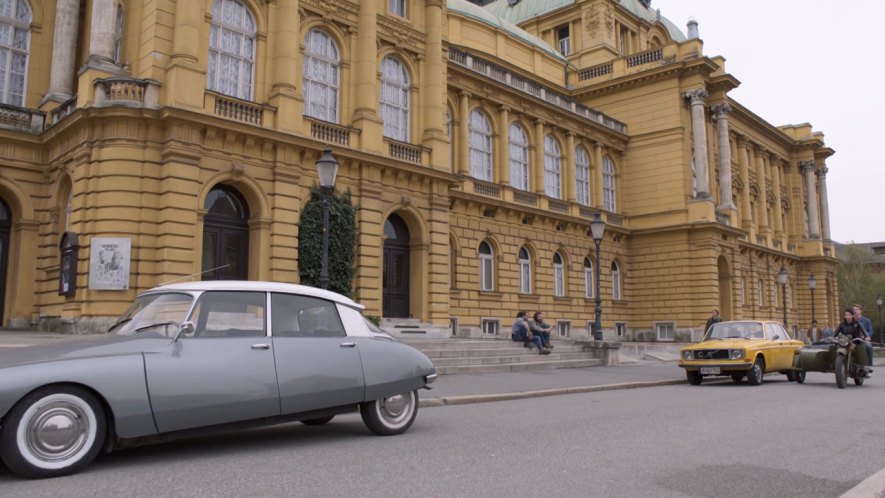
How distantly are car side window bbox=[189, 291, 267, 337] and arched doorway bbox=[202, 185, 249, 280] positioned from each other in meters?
13.2

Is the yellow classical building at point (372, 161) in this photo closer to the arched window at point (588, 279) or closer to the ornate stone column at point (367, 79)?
the ornate stone column at point (367, 79)

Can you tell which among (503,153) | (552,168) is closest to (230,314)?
(503,153)

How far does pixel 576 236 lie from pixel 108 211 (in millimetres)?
24221

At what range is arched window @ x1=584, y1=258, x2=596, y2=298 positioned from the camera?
37.2 m

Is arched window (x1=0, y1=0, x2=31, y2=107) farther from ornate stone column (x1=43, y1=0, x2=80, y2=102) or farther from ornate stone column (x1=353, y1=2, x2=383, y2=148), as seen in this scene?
ornate stone column (x1=353, y1=2, x2=383, y2=148)

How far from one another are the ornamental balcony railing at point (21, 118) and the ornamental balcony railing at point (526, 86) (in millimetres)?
16608

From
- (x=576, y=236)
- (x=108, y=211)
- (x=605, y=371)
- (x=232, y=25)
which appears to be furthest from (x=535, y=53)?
(x=108, y=211)

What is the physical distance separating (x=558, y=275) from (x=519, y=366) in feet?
57.6

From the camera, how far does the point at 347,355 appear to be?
7.48 meters

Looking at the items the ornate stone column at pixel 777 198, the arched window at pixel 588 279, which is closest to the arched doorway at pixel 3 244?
the arched window at pixel 588 279

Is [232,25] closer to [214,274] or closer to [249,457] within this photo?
[214,274]

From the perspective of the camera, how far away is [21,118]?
2050cm

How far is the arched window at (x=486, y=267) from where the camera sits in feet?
103

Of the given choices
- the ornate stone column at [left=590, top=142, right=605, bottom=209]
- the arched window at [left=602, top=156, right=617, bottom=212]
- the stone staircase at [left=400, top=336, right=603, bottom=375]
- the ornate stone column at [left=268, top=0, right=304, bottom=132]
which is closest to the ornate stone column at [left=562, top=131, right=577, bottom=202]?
the ornate stone column at [left=590, top=142, right=605, bottom=209]
